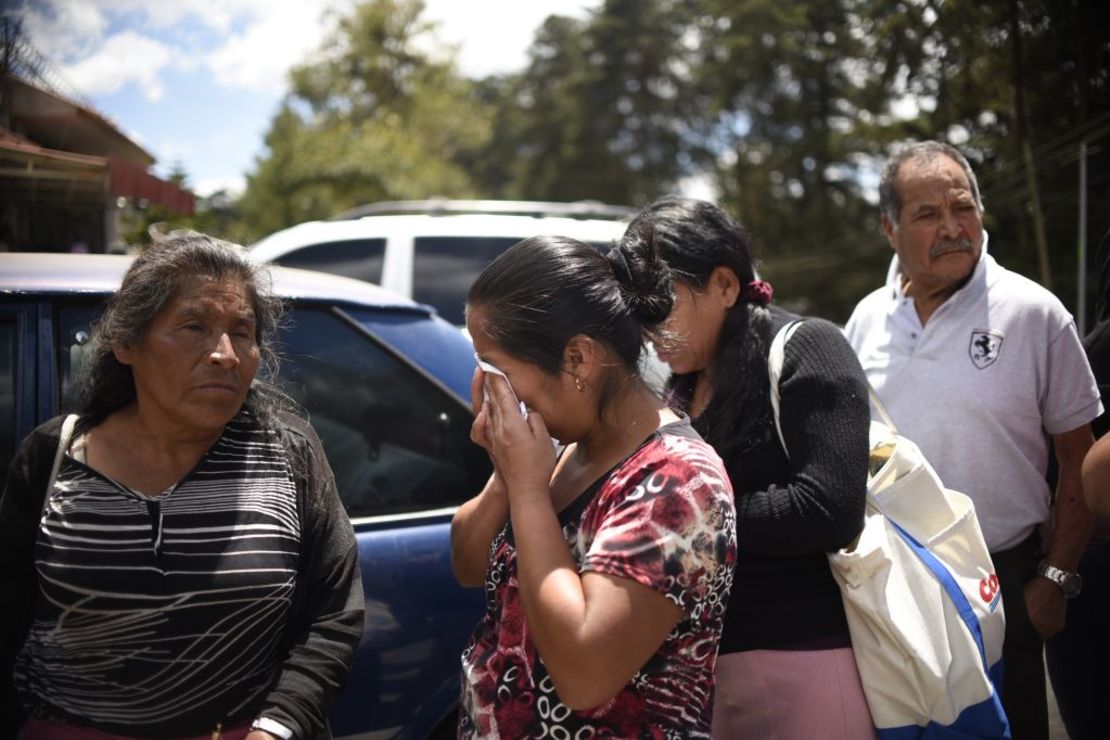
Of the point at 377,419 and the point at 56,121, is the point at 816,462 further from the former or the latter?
the point at 56,121

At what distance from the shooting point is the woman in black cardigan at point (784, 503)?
6.15ft

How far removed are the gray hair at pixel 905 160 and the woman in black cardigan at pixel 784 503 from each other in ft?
3.12

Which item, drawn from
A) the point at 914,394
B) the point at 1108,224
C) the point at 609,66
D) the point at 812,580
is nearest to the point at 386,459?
the point at 812,580

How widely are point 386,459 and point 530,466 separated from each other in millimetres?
1267

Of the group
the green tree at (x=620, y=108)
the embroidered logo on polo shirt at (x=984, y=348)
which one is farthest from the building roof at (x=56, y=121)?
the green tree at (x=620, y=108)

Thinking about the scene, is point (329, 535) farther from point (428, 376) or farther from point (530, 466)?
point (428, 376)

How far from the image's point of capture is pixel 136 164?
3.90m

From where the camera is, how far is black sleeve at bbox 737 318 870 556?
1.86m

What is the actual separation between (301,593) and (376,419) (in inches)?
34.1

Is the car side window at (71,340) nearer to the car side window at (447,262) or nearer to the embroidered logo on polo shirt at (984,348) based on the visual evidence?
the embroidered logo on polo shirt at (984,348)

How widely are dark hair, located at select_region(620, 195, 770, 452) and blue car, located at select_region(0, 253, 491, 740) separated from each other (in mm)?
927

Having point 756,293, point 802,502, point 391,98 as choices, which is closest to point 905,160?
point 756,293

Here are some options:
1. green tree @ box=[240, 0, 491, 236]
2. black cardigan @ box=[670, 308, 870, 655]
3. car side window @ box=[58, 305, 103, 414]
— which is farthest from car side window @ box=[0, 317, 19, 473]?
green tree @ box=[240, 0, 491, 236]

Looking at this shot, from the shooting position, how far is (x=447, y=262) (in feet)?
20.2
